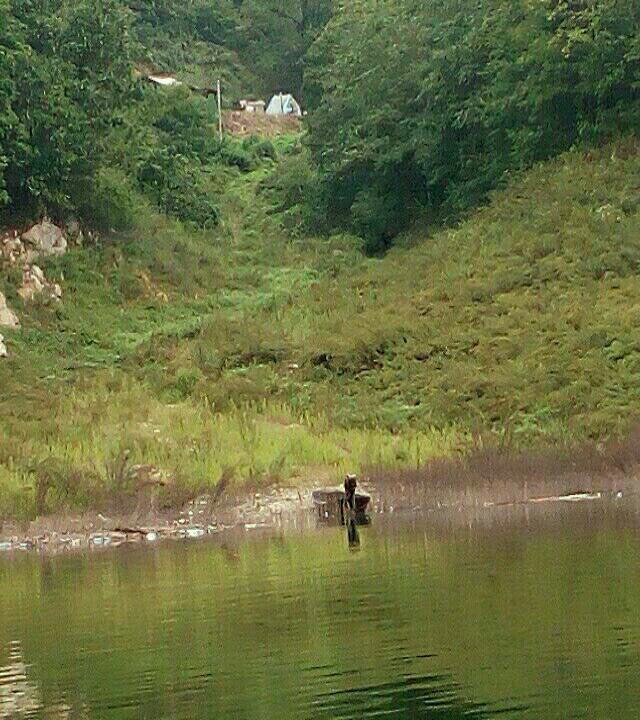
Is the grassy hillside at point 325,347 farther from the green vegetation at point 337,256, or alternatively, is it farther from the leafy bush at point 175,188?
the leafy bush at point 175,188

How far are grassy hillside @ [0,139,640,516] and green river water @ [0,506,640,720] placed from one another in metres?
7.34

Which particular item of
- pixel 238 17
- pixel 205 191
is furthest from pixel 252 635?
pixel 238 17

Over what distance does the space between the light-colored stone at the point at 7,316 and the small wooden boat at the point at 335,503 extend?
1683 cm

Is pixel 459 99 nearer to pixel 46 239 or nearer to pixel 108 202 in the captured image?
pixel 108 202

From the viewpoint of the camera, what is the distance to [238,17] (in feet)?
291

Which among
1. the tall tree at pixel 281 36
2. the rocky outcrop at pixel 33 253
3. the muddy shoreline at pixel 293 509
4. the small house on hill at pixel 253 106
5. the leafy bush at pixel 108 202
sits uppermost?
the tall tree at pixel 281 36

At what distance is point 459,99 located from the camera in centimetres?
5297

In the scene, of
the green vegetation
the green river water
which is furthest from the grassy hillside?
the green river water

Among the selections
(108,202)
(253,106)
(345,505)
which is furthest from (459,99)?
(253,106)

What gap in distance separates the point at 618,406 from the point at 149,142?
82.9 feet

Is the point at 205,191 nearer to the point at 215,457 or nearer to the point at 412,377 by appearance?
the point at 412,377

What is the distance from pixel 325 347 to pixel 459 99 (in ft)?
55.8

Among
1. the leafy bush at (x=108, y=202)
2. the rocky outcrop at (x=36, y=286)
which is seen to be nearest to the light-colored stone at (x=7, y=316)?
the rocky outcrop at (x=36, y=286)

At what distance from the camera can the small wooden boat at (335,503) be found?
27.4 meters
